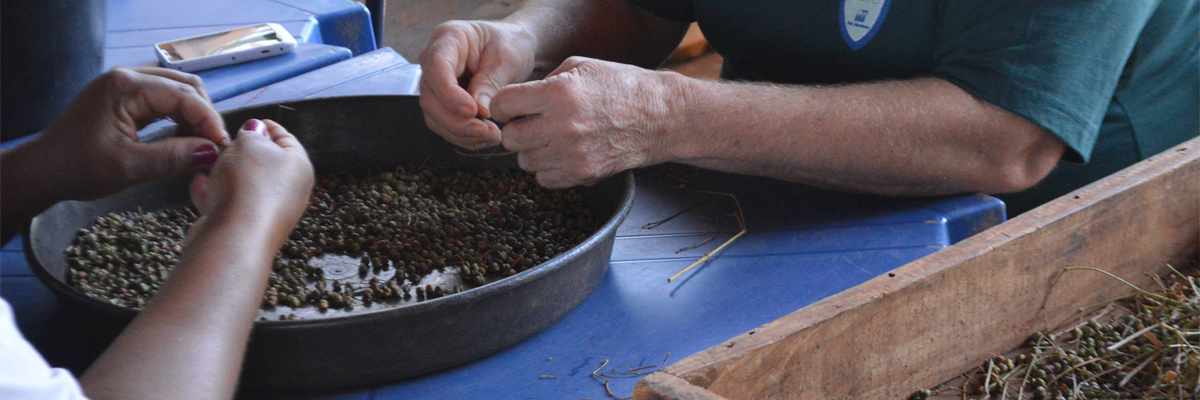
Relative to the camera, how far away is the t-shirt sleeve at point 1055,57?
113 centimetres

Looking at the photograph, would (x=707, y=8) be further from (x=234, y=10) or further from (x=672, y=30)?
(x=234, y=10)

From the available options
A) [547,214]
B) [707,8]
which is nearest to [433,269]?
[547,214]

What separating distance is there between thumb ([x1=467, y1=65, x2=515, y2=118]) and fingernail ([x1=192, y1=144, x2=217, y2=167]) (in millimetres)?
381

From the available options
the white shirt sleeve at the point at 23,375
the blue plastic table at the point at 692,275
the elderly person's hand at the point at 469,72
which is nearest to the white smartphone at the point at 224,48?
the elderly person's hand at the point at 469,72

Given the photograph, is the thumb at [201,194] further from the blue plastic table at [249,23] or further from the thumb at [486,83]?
the blue plastic table at [249,23]

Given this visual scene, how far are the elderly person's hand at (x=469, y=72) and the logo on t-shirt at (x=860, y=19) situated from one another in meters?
0.57

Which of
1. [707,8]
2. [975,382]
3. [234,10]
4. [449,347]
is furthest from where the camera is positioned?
[234,10]

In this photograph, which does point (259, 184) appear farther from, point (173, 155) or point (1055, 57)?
point (1055, 57)

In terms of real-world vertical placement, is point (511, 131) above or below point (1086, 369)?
above

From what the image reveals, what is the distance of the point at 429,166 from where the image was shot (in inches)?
55.0

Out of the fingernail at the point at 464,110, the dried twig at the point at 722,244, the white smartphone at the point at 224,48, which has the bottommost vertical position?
the white smartphone at the point at 224,48

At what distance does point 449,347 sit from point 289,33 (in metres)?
1.33

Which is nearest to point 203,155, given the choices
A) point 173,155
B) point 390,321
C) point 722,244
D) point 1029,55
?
point 173,155

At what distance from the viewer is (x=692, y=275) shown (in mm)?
1094
